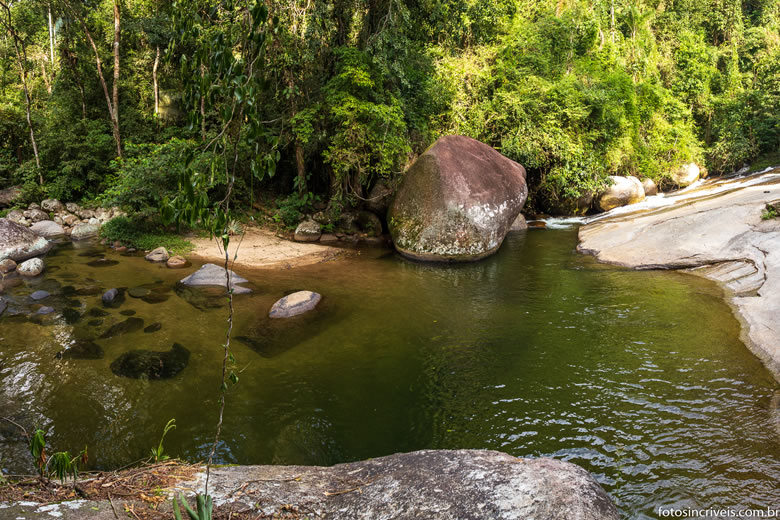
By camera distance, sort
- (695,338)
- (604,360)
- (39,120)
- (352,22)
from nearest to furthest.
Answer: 1. (604,360)
2. (695,338)
3. (352,22)
4. (39,120)

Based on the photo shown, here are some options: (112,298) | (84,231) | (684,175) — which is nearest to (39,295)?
(112,298)

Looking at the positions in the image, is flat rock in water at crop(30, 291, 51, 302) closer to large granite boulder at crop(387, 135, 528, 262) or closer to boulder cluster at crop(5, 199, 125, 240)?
boulder cluster at crop(5, 199, 125, 240)

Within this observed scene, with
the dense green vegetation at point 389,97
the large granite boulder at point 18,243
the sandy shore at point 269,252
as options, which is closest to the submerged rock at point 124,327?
the dense green vegetation at point 389,97

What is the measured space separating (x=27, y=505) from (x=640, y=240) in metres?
11.6

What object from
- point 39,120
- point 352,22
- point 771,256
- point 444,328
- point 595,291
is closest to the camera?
point 444,328

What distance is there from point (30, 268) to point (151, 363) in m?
5.93

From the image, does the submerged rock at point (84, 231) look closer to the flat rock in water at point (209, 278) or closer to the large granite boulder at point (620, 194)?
the flat rock in water at point (209, 278)

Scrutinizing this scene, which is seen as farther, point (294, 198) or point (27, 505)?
point (294, 198)

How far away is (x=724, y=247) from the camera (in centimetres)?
927

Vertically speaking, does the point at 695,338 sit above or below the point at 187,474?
below

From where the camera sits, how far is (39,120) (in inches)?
689

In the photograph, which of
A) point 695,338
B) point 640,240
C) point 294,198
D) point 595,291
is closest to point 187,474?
point 695,338

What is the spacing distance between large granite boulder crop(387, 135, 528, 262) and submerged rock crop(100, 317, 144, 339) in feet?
20.9

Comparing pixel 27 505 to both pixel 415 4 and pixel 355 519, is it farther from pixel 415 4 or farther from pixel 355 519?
pixel 415 4
